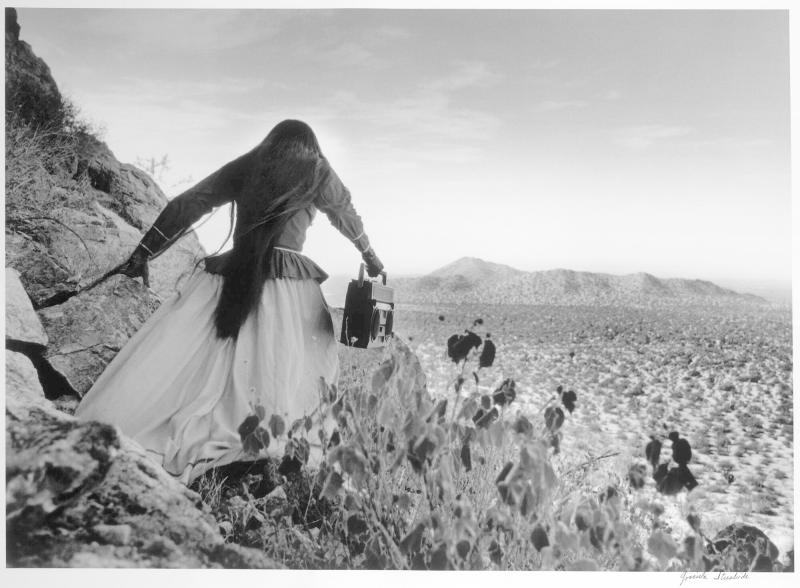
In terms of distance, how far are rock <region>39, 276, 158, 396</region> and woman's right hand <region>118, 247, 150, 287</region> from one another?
0.03 m

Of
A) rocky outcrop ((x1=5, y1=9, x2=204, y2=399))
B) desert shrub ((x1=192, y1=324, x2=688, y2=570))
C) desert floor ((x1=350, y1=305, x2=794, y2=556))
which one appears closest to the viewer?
desert shrub ((x1=192, y1=324, x2=688, y2=570))

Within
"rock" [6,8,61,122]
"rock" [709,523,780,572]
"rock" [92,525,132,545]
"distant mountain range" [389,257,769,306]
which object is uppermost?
"rock" [6,8,61,122]

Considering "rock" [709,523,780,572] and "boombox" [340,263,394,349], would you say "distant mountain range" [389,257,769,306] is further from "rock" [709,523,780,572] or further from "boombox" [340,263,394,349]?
"rock" [709,523,780,572]

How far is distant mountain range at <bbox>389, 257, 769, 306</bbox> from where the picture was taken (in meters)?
3.07

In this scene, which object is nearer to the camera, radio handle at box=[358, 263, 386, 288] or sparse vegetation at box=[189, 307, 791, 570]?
sparse vegetation at box=[189, 307, 791, 570]

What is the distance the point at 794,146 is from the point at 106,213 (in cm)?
316

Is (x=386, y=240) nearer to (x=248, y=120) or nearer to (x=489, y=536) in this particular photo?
(x=248, y=120)

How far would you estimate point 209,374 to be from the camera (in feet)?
8.87

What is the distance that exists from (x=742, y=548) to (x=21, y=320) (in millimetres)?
3088

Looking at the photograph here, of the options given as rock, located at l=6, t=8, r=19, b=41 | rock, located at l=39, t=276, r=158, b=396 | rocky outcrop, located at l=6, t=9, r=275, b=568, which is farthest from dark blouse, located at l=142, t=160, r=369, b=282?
rock, located at l=6, t=8, r=19, b=41

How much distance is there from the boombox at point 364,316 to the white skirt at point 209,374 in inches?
3.9

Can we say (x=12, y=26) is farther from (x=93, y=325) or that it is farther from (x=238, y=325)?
(x=238, y=325)

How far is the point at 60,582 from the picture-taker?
8.50ft

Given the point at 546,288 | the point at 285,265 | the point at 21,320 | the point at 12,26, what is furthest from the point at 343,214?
the point at 12,26
